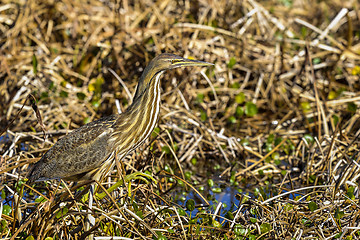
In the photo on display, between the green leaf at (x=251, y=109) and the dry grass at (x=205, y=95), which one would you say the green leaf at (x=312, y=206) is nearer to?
the dry grass at (x=205, y=95)

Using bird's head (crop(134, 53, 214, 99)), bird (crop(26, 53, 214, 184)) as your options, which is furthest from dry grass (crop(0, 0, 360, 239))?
bird's head (crop(134, 53, 214, 99))

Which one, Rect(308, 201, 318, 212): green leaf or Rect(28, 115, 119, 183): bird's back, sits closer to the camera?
Rect(308, 201, 318, 212): green leaf

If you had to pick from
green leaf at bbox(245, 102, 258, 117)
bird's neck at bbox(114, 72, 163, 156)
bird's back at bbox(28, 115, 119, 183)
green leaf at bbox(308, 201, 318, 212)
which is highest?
bird's neck at bbox(114, 72, 163, 156)

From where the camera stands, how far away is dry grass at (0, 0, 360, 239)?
4.03 metres

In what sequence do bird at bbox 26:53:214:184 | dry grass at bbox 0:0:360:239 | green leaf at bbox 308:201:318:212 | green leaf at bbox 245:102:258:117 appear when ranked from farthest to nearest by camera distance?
green leaf at bbox 245:102:258:117 < dry grass at bbox 0:0:360:239 < bird at bbox 26:53:214:184 < green leaf at bbox 308:201:318:212

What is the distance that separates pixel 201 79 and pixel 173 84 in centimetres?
37

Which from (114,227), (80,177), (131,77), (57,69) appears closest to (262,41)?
(131,77)

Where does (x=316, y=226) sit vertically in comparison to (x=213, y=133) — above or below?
above

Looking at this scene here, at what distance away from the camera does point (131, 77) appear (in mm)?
5781

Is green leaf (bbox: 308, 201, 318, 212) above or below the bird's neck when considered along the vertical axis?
below

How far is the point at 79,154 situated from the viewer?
368 centimetres

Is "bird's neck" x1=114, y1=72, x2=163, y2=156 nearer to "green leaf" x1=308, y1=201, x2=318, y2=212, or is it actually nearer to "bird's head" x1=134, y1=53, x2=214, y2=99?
"bird's head" x1=134, y1=53, x2=214, y2=99

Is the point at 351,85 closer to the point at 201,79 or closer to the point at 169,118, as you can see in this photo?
the point at 201,79

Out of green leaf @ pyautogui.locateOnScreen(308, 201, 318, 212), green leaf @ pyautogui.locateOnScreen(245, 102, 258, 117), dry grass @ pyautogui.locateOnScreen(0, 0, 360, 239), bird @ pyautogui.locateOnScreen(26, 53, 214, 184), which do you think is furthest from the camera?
green leaf @ pyautogui.locateOnScreen(245, 102, 258, 117)
